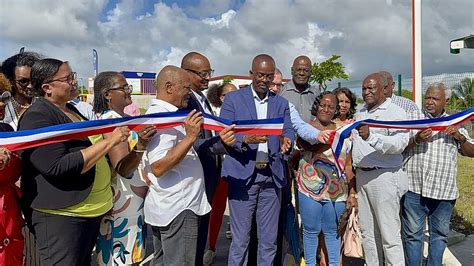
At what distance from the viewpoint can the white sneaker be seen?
4871 mm

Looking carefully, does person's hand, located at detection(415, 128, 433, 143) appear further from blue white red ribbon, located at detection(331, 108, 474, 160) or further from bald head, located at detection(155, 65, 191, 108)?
bald head, located at detection(155, 65, 191, 108)

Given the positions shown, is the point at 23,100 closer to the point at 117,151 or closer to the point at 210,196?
the point at 117,151

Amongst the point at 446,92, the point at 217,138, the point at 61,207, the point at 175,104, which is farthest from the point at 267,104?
the point at 61,207

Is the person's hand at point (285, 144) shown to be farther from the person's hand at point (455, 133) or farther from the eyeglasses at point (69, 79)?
the eyeglasses at point (69, 79)

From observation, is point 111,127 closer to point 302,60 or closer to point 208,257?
point 208,257

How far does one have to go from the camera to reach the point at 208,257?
4926 mm

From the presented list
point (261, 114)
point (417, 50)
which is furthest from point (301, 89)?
point (417, 50)

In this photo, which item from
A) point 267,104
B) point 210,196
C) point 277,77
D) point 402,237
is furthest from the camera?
point 277,77

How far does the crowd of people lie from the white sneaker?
0.96 meters

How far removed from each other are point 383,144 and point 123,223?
2.23 m

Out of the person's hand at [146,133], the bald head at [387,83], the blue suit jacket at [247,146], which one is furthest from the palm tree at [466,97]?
the person's hand at [146,133]

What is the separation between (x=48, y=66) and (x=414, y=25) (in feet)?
15.2

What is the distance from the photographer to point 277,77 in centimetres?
543

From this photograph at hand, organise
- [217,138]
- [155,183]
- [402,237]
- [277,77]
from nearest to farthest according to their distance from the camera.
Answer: [155,183] < [217,138] < [402,237] < [277,77]
